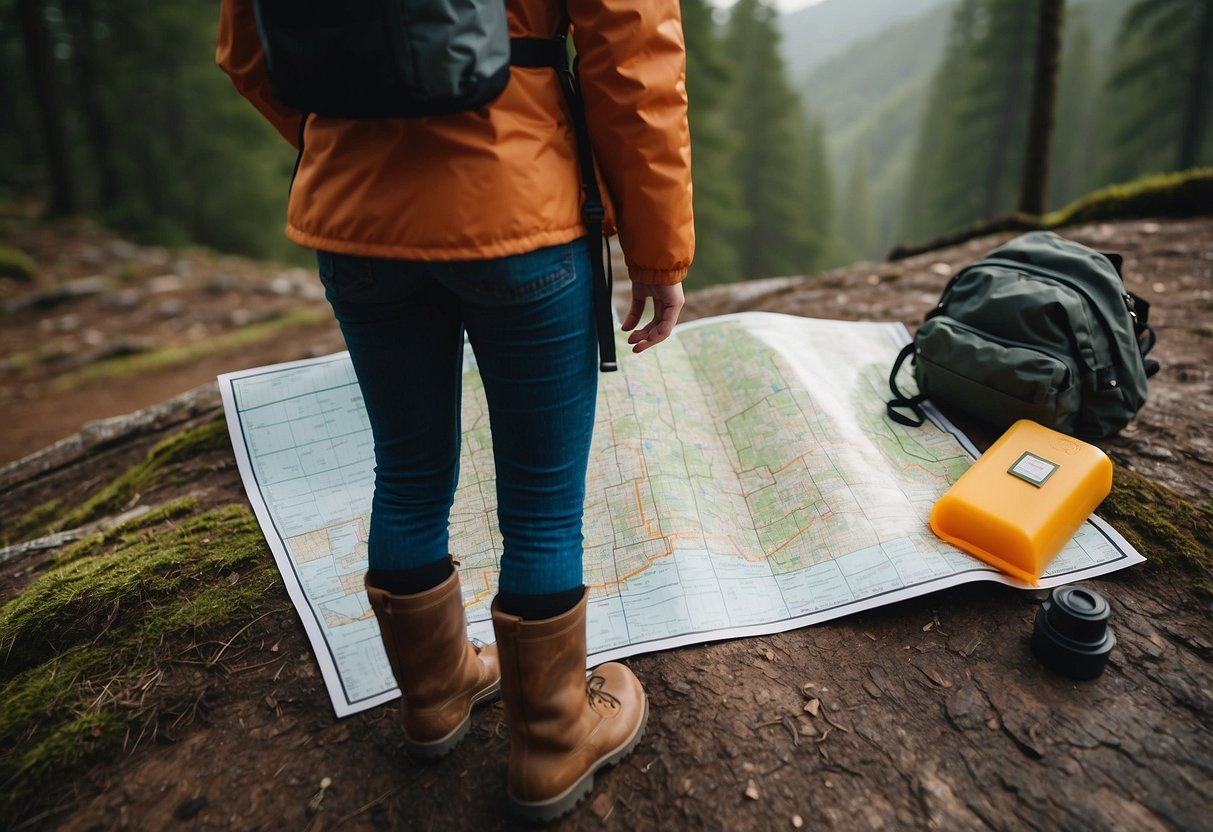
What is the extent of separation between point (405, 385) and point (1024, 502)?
1.91 metres

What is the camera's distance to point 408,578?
140 cm

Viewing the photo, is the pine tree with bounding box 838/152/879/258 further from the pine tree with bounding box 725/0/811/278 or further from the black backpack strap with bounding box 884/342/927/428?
the black backpack strap with bounding box 884/342/927/428

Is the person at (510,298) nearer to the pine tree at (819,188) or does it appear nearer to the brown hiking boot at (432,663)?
the brown hiking boot at (432,663)

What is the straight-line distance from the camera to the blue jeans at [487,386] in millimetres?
1144

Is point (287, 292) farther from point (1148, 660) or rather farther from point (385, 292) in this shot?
point (1148, 660)

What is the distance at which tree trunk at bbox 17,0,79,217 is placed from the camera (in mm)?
10659

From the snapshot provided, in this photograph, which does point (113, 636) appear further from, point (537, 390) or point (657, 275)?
point (657, 275)

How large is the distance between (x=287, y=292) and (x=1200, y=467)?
9161 millimetres

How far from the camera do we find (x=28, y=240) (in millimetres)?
10016

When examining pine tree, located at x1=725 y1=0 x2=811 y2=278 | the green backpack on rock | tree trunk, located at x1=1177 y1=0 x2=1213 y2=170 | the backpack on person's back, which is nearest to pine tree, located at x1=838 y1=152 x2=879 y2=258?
pine tree, located at x1=725 y1=0 x2=811 y2=278

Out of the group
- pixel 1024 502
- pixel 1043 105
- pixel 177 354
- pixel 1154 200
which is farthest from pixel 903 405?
pixel 177 354

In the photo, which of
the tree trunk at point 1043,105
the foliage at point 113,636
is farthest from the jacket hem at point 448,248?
the tree trunk at point 1043,105

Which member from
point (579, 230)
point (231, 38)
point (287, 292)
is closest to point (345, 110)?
point (579, 230)

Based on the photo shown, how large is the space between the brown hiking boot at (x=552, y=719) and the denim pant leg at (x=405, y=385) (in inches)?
10.0
